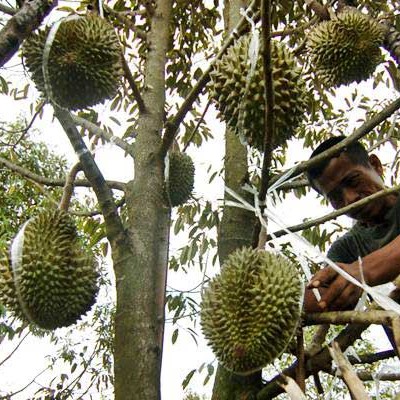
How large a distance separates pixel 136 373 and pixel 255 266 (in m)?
0.34

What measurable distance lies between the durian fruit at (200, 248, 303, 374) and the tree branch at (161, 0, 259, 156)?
1.31ft

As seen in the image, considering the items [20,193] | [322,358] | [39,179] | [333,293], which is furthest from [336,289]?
[20,193]

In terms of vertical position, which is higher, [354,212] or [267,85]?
[354,212]

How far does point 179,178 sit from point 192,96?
1.64ft

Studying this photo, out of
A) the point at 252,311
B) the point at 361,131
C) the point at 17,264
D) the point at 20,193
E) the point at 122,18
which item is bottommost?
the point at 252,311

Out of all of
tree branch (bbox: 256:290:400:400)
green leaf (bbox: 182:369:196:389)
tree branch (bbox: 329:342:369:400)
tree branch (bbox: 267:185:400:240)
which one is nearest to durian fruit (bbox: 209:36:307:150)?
tree branch (bbox: 267:185:400:240)

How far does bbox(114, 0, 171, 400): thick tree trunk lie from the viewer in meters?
1.10

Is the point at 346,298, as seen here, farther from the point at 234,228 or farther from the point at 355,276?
the point at 234,228

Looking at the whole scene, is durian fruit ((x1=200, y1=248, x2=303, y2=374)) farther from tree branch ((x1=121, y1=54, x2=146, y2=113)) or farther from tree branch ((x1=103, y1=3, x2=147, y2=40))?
tree branch ((x1=103, y1=3, x2=147, y2=40))

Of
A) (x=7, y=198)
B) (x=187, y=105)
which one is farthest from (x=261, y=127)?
(x=7, y=198)

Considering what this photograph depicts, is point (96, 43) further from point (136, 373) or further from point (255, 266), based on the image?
point (136, 373)

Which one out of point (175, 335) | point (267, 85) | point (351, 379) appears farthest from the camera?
point (175, 335)

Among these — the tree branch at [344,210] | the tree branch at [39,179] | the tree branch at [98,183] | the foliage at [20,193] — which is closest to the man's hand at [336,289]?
the tree branch at [344,210]

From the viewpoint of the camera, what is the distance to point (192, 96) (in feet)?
4.08
